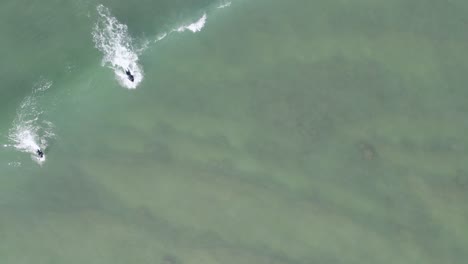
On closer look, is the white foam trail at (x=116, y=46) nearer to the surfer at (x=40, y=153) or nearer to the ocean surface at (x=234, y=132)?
the ocean surface at (x=234, y=132)

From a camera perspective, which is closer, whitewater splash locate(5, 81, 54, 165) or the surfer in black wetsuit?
the surfer in black wetsuit

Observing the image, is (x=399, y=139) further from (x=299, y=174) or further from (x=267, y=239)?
(x=267, y=239)

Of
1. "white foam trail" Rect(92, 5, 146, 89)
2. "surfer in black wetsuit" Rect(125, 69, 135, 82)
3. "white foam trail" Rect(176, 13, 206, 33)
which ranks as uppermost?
"white foam trail" Rect(176, 13, 206, 33)

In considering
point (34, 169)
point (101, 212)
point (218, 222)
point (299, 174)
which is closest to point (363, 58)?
point (299, 174)

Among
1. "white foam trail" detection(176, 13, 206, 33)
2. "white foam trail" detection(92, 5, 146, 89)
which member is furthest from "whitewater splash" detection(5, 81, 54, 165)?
"white foam trail" detection(176, 13, 206, 33)

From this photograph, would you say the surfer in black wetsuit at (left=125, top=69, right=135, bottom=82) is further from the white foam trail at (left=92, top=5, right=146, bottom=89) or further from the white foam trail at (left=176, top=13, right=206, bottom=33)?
the white foam trail at (left=176, top=13, right=206, bottom=33)

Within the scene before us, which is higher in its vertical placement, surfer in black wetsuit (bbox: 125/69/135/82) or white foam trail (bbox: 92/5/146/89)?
white foam trail (bbox: 92/5/146/89)

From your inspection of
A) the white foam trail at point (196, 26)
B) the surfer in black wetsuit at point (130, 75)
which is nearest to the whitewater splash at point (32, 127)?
the surfer in black wetsuit at point (130, 75)
